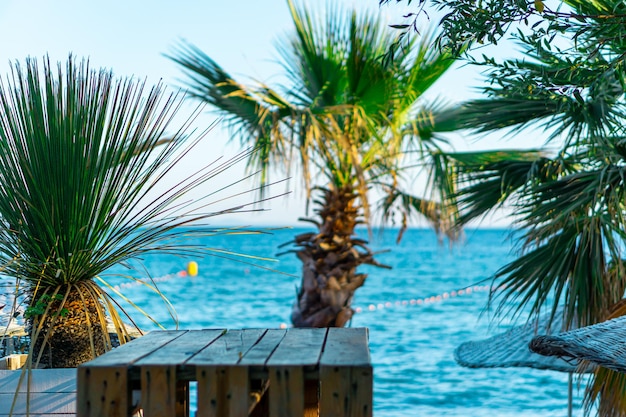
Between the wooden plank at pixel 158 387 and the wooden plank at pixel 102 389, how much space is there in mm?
45

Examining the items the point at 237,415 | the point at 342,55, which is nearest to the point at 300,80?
the point at 342,55

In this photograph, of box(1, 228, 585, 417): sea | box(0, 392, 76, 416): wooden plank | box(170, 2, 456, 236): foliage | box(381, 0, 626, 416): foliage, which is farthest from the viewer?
box(1, 228, 585, 417): sea

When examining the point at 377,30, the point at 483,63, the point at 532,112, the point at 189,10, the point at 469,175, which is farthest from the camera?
the point at 189,10

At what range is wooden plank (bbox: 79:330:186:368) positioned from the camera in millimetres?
1908

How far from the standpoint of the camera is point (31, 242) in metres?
2.97

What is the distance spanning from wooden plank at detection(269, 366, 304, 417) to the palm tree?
3.89ft

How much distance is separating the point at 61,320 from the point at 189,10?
27.5 meters

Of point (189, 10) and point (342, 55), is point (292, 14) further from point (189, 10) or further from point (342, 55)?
point (189, 10)

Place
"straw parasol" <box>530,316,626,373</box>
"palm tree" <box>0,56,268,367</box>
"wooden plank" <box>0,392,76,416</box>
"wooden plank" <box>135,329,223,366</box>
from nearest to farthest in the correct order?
1. "wooden plank" <box>135,329,223,366</box>
2. "wooden plank" <box>0,392,76,416</box>
3. "straw parasol" <box>530,316,626,373</box>
4. "palm tree" <box>0,56,268,367</box>

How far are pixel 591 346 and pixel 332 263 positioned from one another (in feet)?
17.4

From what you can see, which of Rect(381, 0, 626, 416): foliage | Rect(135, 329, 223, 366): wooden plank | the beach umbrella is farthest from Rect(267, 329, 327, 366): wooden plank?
the beach umbrella

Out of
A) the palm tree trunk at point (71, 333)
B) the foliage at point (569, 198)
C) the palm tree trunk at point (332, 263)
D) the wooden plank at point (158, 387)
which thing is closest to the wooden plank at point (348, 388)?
the wooden plank at point (158, 387)

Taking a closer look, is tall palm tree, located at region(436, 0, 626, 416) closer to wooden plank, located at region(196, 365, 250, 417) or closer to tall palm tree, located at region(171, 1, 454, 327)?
tall palm tree, located at region(171, 1, 454, 327)

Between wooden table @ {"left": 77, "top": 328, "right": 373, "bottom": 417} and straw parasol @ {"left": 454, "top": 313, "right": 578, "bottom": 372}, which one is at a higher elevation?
wooden table @ {"left": 77, "top": 328, "right": 373, "bottom": 417}
